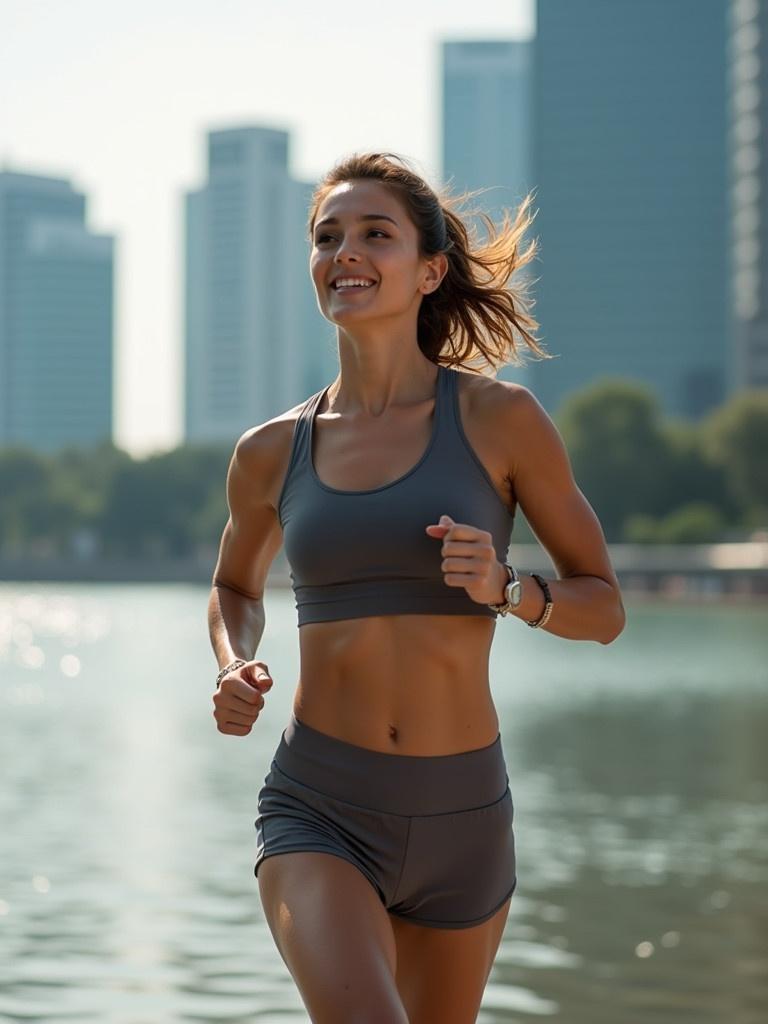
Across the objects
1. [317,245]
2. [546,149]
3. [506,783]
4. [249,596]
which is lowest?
[506,783]

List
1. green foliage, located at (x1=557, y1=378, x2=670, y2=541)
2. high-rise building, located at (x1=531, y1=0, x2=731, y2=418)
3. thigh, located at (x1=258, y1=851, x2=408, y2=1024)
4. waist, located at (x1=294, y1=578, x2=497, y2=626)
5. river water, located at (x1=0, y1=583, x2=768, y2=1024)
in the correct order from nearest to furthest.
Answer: thigh, located at (x1=258, y1=851, x2=408, y2=1024), waist, located at (x1=294, y1=578, x2=497, y2=626), river water, located at (x1=0, y1=583, x2=768, y2=1024), green foliage, located at (x1=557, y1=378, x2=670, y2=541), high-rise building, located at (x1=531, y1=0, x2=731, y2=418)

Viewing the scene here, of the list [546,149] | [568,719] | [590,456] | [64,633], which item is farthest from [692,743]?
[546,149]

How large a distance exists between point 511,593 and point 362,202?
33.0 inches

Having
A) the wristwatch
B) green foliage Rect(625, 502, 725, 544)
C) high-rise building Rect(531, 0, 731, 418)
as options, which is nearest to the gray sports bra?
the wristwatch

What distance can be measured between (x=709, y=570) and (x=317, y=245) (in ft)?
280

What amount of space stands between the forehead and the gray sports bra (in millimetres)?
419

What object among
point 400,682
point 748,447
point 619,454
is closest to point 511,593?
point 400,682

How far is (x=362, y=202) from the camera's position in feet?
12.7

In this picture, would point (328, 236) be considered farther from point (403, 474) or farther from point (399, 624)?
point (399, 624)

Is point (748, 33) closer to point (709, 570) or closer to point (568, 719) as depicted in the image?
→ point (709, 570)

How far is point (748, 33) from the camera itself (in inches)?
5748

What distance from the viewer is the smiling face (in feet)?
12.6

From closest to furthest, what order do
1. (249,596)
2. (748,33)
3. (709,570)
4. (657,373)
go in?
(249,596) → (709,570) → (748,33) → (657,373)

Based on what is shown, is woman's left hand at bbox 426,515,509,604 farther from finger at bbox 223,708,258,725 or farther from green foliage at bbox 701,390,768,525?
green foliage at bbox 701,390,768,525
